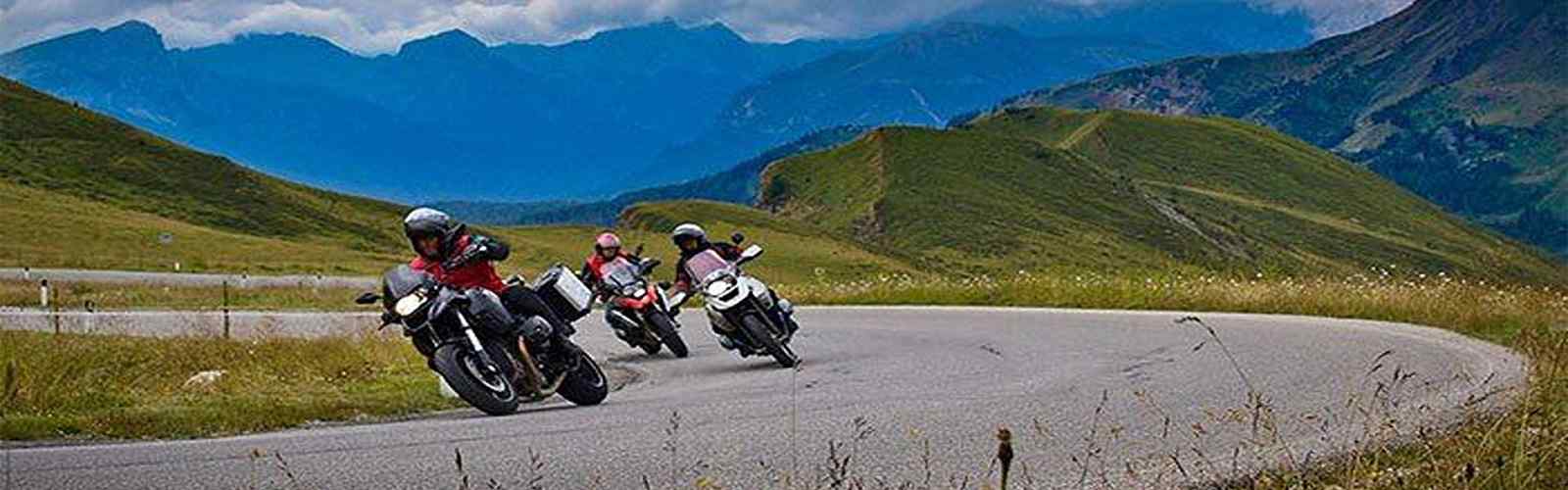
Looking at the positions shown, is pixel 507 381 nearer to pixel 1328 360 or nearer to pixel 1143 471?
pixel 1143 471

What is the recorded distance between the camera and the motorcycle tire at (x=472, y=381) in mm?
10781

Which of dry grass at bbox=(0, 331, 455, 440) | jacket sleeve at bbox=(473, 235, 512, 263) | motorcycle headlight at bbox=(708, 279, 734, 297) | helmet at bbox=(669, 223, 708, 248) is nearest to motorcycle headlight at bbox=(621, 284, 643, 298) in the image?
helmet at bbox=(669, 223, 708, 248)

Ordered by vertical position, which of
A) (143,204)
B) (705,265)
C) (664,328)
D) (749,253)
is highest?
(143,204)

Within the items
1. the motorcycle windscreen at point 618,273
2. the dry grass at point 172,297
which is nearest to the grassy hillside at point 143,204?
the dry grass at point 172,297

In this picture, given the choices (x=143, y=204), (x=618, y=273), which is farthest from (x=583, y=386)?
(x=143, y=204)

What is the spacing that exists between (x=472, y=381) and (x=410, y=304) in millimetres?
658

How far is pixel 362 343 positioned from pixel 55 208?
331 ft

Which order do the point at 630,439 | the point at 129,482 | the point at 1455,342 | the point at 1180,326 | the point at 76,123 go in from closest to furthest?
the point at 129,482
the point at 630,439
the point at 1455,342
the point at 1180,326
the point at 76,123

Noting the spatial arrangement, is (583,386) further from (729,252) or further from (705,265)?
(729,252)

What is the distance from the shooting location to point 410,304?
10867 millimetres

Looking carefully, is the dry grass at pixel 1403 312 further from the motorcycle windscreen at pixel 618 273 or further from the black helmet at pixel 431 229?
the motorcycle windscreen at pixel 618 273

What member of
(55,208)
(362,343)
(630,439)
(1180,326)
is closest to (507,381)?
(630,439)

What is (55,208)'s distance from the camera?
356 feet

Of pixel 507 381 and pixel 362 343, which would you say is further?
pixel 362 343
